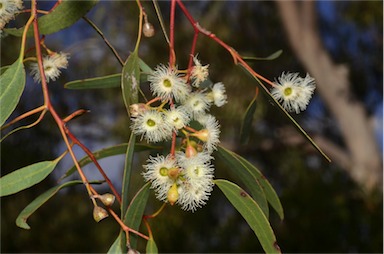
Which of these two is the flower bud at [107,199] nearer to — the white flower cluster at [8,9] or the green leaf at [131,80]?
the green leaf at [131,80]

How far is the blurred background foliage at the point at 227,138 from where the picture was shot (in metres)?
2.63

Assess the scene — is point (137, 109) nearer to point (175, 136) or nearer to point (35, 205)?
point (175, 136)

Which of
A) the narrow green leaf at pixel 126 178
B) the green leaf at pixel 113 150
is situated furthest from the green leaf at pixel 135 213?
the green leaf at pixel 113 150

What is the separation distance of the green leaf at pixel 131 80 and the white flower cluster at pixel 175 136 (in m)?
0.02

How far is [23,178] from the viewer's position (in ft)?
2.21

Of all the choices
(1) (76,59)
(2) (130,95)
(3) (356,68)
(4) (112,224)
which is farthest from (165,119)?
(3) (356,68)

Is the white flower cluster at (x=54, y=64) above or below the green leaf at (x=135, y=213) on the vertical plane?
above

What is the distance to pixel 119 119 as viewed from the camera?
4.67m

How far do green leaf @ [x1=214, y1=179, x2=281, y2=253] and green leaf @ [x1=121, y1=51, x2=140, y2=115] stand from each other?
0.39ft

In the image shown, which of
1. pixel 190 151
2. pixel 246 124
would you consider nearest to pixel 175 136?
pixel 190 151

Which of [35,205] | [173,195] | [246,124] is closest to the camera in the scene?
[173,195]

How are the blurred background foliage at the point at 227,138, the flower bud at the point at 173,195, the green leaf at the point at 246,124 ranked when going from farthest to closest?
the blurred background foliage at the point at 227,138
the green leaf at the point at 246,124
the flower bud at the point at 173,195

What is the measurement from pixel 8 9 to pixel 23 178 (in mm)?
174

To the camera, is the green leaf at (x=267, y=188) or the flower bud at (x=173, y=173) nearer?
the flower bud at (x=173, y=173)
